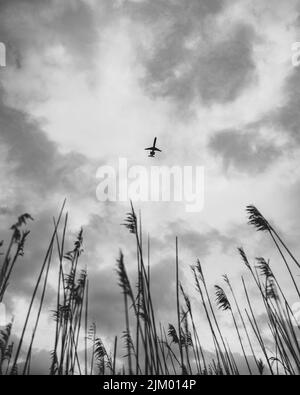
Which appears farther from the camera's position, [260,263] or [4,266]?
[260,263]

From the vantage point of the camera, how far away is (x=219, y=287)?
366 inches

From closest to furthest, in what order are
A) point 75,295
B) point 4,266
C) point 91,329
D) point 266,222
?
point 4,266 → point 75,295 → point 266,222 → point 91,329

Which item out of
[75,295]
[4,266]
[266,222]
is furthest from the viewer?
[266,222]

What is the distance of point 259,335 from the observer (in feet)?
26.3

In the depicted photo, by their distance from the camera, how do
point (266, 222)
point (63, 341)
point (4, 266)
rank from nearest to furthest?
point (4, 266) → point (63, 341) → point (266, 222)
